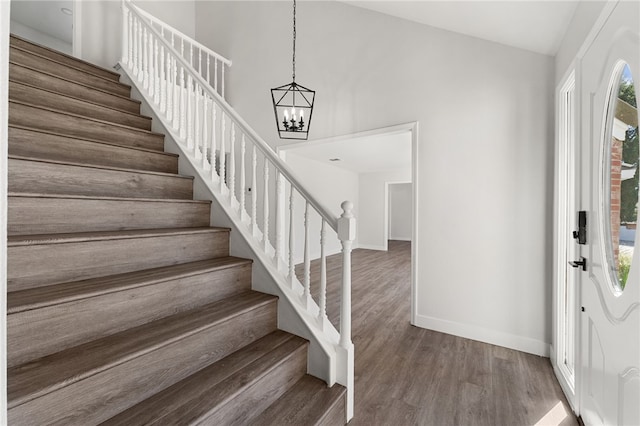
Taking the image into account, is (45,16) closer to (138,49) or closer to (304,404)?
(138,49)

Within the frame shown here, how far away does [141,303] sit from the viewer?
1290 millimetres

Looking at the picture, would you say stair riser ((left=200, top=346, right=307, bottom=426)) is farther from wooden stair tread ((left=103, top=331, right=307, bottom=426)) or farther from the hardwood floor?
the hardwood floor

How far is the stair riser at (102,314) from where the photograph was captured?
3.19 feet

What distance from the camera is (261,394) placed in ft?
4.16

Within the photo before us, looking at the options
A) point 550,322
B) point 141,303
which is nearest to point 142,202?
point 141,303

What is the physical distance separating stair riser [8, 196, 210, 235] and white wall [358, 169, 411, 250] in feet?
21.4

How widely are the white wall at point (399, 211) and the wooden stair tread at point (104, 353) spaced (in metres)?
9.62

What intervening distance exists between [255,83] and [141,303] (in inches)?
140

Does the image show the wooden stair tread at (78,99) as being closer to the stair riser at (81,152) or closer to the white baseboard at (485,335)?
the stair riser at (81,152)

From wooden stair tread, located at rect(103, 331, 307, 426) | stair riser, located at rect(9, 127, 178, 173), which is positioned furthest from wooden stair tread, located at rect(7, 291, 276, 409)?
stair riser, located at rect(9, 127, 178, 173)

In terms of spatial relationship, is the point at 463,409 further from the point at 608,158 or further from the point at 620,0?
the point at 620,0

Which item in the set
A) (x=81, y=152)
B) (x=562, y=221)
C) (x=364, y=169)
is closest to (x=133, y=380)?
(x=81, y=152)

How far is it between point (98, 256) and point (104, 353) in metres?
0.51

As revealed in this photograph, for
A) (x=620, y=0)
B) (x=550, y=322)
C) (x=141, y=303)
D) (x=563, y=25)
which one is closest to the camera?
(x=620, y=0)
